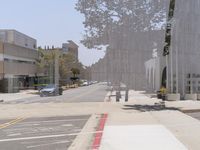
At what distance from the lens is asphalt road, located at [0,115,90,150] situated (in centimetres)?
1391

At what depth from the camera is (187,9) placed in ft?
119

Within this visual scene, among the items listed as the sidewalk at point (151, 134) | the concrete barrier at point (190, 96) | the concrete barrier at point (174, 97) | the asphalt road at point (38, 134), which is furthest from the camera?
the concrete barrier at point (190, 96)

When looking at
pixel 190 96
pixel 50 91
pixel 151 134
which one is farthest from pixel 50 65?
pixel 151 134

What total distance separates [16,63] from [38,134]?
7082 centimetres

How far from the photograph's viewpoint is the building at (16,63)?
75037 mm

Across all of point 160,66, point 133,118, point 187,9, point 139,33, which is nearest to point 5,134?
point 133,118

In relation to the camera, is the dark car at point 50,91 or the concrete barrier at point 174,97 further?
the dark car at point 50,91

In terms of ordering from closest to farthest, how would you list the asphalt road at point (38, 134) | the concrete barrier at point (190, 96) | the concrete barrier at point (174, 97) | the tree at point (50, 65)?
the asphalt road at point (38, 134), the concrete barrier at point (174, 97), the concrete barrier at point (190, 96), the tree at point (50, 65)

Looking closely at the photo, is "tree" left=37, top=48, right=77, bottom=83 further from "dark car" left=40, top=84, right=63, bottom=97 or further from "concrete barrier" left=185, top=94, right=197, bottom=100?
"concrete barrier" left=185, top=94, right=197, bottom=100

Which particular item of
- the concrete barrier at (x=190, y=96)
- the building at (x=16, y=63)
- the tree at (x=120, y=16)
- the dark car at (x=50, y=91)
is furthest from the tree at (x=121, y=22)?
the building at (x=16, y=63)

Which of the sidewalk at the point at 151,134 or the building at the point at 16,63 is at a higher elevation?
the building at the point at 16,63

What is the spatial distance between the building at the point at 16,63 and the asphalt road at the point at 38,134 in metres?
53.1

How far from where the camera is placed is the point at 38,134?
55.4ft

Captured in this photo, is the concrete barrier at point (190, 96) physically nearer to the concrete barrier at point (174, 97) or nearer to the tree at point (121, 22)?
the concrete barrier at point (174, 97)
